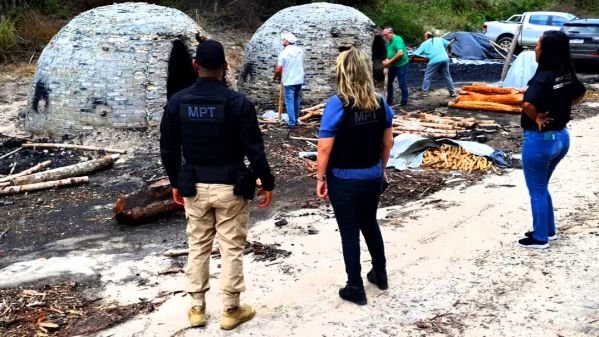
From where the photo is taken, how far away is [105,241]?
6793 millimetres

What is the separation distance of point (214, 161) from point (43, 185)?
5.26m

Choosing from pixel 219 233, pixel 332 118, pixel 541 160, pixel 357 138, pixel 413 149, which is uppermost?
pixel 332 118

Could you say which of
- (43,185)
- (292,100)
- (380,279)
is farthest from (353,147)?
(292,100)

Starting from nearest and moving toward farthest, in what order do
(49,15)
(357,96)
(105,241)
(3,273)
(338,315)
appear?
1. (357,96)
2. (338,315)
3. (3,273)
4. (105,241)
5. (49,15)

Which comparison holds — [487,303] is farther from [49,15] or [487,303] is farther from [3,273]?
[49,15]

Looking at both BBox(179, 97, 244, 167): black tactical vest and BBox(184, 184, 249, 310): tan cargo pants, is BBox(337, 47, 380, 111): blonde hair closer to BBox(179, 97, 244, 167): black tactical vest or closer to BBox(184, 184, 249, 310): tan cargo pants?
BBox(179, 97, 244, 167): black tactical vest

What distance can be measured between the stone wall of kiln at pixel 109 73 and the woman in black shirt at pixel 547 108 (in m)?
6.87

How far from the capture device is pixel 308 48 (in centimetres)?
1366

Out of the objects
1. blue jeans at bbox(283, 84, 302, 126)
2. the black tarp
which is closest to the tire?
the black tarp

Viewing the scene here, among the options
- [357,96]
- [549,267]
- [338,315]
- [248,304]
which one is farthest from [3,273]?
[549,267]

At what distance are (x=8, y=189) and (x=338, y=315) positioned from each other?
5.67 metres

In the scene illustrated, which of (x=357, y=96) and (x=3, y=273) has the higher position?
(x=357, y=96)

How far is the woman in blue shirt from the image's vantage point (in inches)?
170

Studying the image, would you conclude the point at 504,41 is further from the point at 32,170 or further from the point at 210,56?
the point at 210,56
